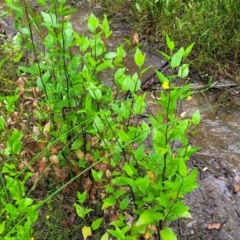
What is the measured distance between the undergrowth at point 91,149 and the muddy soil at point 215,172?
0.71ft

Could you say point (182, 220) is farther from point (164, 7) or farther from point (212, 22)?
point (164, 7)

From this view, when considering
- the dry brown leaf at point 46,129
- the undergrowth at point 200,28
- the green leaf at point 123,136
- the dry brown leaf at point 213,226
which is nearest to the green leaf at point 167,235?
the green leaf at point 123,136

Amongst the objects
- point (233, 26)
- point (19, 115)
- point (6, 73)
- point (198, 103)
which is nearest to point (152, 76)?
point (198, 103)

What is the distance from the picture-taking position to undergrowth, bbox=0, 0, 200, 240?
1.92 meters

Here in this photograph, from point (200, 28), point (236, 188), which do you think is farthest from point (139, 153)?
point (200, 28)

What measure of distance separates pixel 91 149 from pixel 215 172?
855 mm

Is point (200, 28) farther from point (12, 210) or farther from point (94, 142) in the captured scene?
point (12, 210)

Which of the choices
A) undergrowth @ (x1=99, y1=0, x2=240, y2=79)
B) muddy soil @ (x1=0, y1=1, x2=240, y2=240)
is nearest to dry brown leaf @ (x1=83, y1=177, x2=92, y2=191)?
muddy soil @ (x1=0, y1=1, x2=240, y2=240)

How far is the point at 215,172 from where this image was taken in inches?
→ 112

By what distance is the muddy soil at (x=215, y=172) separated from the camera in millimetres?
2461

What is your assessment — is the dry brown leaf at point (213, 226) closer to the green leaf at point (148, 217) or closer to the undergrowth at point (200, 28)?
the green leaf at point (148, 217)

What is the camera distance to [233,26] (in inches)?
154

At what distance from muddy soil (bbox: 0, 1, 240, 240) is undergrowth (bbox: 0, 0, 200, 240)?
0.22 metres

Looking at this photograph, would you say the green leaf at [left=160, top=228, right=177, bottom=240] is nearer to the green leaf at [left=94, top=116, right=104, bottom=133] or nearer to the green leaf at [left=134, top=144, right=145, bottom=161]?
the green leaf at [left=134, top=144, right=145, bottom=161]
